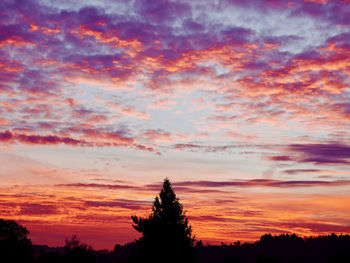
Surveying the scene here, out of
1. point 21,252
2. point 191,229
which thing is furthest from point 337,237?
point 21,252

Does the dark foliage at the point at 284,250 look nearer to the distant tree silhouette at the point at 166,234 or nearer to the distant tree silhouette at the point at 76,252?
the distant tree silhouette at the point at 166,234

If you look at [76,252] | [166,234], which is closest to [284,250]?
[166,234]

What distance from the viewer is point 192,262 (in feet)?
176

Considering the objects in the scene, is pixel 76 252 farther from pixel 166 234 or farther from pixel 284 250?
pixel 284 250

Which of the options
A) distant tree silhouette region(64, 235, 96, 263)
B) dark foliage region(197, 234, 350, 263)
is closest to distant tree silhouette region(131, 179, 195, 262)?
distant tree silhouette region(64, 235, 96, 263)

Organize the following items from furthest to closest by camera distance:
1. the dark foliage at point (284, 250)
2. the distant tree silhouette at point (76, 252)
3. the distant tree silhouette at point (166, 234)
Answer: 1. the dark foliage at point (284, 250)
2. the distant tree silhouette at point (166, 234)
3. the distant tree silhouette at point (76, 252)

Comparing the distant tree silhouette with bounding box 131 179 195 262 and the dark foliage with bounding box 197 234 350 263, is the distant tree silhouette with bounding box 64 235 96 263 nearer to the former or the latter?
the distant tree silhouette with bounding box 131 179 195 262

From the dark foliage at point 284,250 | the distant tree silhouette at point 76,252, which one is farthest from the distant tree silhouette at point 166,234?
the dark foliage at point 284,250

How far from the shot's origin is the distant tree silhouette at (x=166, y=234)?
5356 cm

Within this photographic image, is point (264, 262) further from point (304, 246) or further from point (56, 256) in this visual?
point (304, 246)

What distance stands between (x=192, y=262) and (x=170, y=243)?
3749 mm

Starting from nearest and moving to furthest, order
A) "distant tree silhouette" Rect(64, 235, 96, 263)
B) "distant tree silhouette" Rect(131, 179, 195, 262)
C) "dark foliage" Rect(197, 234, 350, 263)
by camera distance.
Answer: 1. "distant tree silhouette" Rect(64, 235, 96, 263)
2. "distant tree silhouette" Rect(131, 179, 195, 262)
3. "dark foliage" Rect(197, 234, 350, 263)

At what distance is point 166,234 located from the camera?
5422cm

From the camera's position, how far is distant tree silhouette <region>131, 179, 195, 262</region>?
53562 mm
